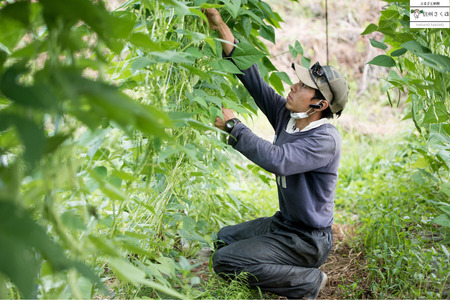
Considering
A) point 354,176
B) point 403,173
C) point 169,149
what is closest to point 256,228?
point 169,149

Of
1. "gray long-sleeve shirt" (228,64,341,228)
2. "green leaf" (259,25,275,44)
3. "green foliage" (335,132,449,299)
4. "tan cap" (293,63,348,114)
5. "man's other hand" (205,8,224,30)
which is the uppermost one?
"man's other hand" (205,8,224,30)

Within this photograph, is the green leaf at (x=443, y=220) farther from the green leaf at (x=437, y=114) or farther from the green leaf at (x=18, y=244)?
the green leaf at (x=18, y=244)

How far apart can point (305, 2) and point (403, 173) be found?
437cm

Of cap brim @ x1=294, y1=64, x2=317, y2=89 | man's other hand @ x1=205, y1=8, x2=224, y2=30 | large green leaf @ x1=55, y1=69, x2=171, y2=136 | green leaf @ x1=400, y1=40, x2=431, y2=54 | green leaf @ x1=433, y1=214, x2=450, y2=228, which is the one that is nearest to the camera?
large green leaf @ x1=55, y1=69, x2=171, y2=136

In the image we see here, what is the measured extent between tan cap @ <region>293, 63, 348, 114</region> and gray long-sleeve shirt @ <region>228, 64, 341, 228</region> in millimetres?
149

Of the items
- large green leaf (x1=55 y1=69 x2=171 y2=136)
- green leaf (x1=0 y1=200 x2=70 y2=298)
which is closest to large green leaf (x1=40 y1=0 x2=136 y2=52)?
large green leaf (x1=55 y1=69 x2=171 y2=136)

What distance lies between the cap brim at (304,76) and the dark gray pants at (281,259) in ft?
2.37

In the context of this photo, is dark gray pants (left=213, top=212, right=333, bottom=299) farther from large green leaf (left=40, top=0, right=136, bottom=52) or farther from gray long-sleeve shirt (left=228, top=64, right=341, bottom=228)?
large green leaf (left=40, top=0, right=136, bottom=52)

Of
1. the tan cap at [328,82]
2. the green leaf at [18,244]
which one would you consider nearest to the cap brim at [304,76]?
the tan cap at [328,82]

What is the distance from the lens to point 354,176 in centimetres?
385

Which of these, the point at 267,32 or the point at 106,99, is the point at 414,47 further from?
the point at 106,99

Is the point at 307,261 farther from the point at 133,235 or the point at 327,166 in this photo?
the point at 133,235

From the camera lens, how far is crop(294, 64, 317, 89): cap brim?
7.18 ft

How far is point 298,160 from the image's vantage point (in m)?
2.03
